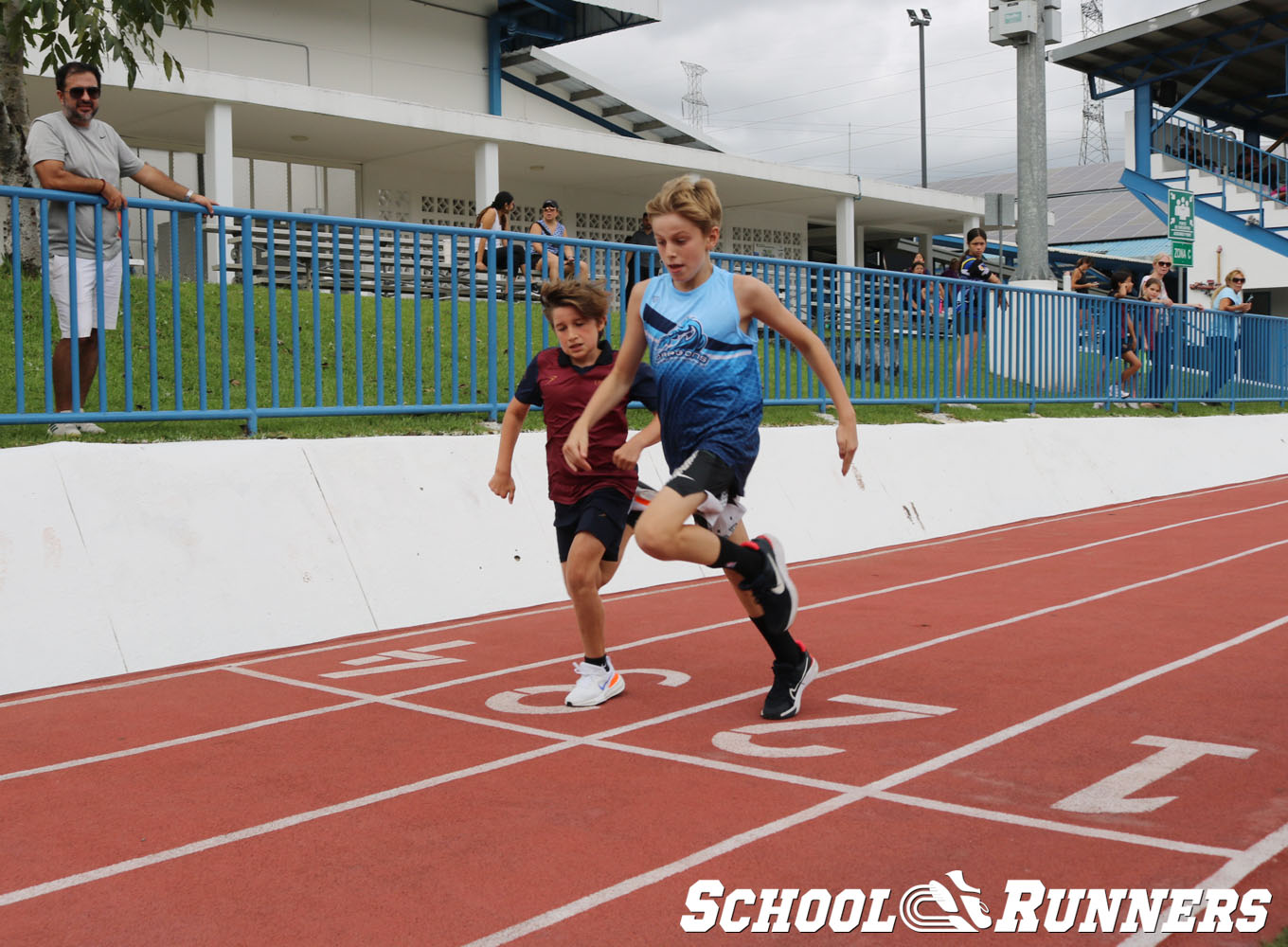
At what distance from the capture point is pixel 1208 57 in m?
32.0

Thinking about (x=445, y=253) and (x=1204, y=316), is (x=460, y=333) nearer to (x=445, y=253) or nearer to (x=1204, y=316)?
(x=445, y=253)

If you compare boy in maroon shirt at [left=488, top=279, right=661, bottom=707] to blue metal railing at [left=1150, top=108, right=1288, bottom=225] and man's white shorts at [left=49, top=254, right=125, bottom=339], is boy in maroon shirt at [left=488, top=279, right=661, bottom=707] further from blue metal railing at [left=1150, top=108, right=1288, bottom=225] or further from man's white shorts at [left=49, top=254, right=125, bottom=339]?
blue metal railing at [left=1150, top=108, right=1288, bottom=225]

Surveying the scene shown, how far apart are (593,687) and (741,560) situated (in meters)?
0.91

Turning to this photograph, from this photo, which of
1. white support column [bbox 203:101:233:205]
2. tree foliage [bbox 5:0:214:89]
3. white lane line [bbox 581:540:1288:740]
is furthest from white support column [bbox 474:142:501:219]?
white lane line [bbox 581:540:1288:740]

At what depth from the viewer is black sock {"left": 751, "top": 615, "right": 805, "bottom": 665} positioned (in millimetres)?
5387

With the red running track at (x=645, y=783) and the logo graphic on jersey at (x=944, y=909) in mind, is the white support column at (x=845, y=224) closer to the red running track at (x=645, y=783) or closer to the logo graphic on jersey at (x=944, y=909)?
the red running track at (x=645, y=783)

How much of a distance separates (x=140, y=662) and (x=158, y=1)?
5663 millimetres

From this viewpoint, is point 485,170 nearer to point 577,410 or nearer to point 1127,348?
point 1127,348

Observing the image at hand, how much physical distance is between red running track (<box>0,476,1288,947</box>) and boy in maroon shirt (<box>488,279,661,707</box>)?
1.14 feet

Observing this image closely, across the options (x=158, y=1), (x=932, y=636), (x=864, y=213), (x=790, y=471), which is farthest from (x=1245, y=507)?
(x=864, y=213)

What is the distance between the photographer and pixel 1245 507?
14242mm

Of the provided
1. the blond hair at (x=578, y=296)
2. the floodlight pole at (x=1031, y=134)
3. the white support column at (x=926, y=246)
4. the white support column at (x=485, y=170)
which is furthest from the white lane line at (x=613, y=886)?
the white support column at (x=926, y=246)

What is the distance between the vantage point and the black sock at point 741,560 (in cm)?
518

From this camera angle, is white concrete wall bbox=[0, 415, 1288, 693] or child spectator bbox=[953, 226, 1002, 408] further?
child spectator bbox=[953, 226, 1002, 408]
